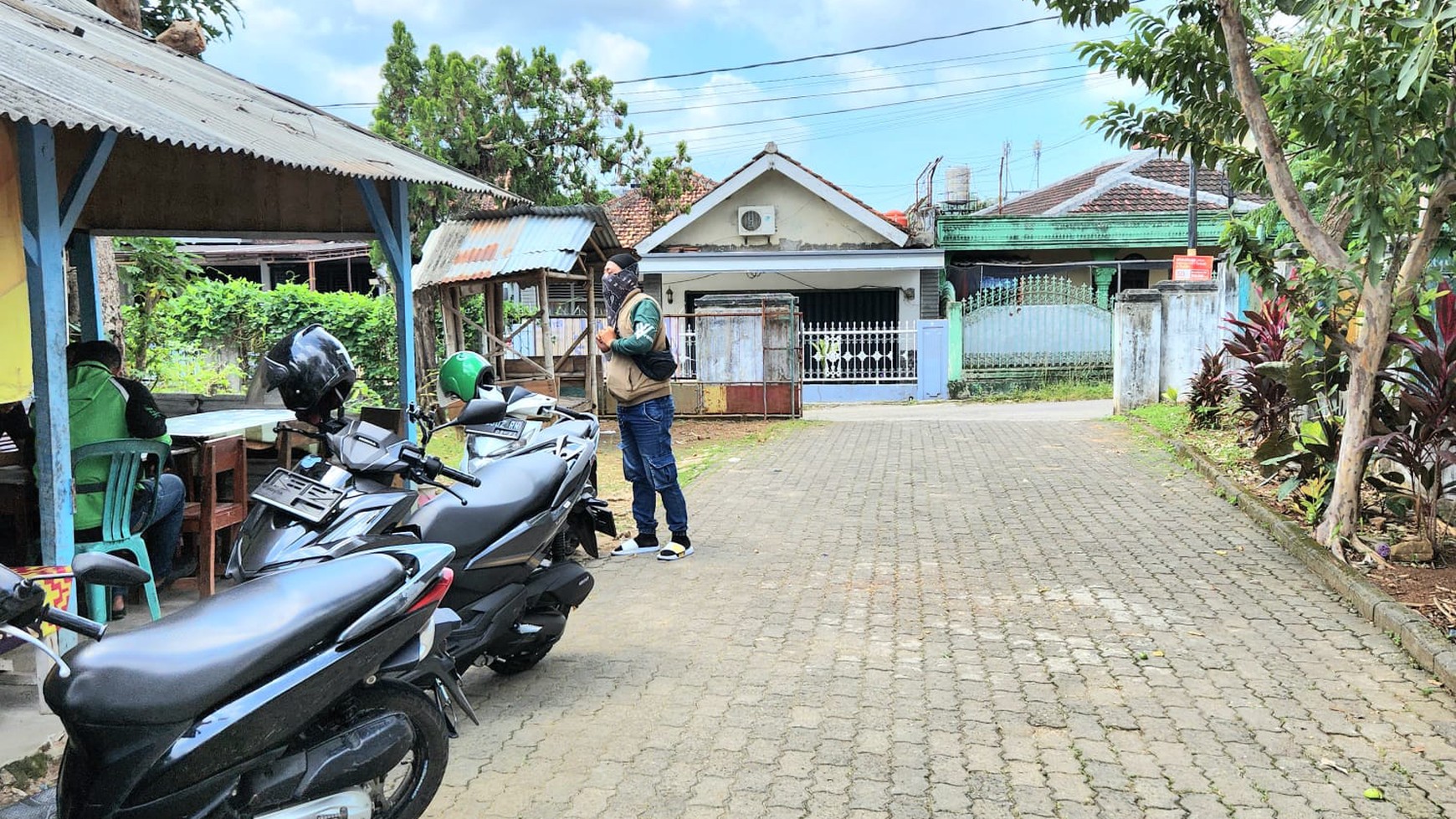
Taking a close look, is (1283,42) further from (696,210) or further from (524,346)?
(696,210)

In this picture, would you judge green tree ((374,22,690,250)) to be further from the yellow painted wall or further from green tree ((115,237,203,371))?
the yellow painted wall

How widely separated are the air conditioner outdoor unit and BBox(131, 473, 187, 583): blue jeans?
54.6ft

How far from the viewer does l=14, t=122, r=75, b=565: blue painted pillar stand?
3.88 metres

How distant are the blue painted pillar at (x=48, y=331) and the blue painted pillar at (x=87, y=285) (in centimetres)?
391

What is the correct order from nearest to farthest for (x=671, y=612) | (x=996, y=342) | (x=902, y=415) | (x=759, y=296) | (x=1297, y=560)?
(x=671, y=612) < (x=1297, y=560) < (x=759, y=296) < (x=902, y=415) < (x=996, y=342)

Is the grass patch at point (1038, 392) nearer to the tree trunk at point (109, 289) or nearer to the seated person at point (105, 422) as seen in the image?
the tree trunk at point (109, 289)

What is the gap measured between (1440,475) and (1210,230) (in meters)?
17.4

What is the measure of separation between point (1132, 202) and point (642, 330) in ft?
66.9

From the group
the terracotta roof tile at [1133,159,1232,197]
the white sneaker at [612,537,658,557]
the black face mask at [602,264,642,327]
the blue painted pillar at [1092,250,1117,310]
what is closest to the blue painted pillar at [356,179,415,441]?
the black face mask at [602,264,642,327]

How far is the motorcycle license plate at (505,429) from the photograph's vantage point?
15.1 ft

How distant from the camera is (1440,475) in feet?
17.9

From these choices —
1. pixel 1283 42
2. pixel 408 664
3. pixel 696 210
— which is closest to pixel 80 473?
pixel 408 664

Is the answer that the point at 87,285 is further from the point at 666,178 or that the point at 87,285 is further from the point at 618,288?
the point at 666,178

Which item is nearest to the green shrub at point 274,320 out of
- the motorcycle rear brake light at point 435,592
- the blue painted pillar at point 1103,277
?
A: the motorcycle rear brake light at point 435,592
